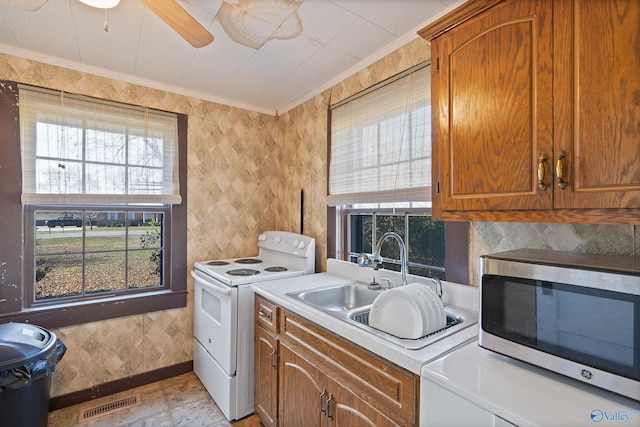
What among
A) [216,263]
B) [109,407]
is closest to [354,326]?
[216,263]

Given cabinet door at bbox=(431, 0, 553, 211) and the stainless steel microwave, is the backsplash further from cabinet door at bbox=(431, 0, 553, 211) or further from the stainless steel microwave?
cabinet door at bbox=(431, 0, 553, 211)

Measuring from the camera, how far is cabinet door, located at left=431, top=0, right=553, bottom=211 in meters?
0.98

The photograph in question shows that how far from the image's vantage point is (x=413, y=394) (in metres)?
1.02

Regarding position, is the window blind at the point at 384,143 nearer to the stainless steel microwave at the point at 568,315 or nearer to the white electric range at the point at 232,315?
the white electric range at the point at 232,315

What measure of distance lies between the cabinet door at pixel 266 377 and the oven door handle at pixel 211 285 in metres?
0.31

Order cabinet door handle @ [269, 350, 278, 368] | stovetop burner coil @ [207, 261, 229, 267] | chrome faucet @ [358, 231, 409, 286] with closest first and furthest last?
1. chrome faucet @ [358, 231, 409, 286]
2. cabinet door handle @ [269, 350, 278, 368]
3. stovetop burner coil @ [207, 261, 229, 267]

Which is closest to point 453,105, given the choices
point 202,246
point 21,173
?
point 202,246

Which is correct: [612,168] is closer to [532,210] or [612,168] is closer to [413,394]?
[532,210]

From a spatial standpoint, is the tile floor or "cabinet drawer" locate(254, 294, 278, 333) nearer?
"cabinet drawer" locate(254, 294, 278, 333)

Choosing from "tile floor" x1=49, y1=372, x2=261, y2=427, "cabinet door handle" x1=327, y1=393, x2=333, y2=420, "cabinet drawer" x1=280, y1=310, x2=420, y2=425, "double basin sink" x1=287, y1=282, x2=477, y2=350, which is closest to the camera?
"cabinet drawer" x1=280, y1=310, x2=420, y2=425

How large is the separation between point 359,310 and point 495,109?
1.03 meters

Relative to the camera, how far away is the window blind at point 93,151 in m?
2.06

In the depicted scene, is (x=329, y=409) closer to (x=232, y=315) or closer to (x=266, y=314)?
(x=266, y=314)

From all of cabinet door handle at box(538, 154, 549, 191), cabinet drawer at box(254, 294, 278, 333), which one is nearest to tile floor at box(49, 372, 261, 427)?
cabinet drawer at box(254, 294, 278, 333)
